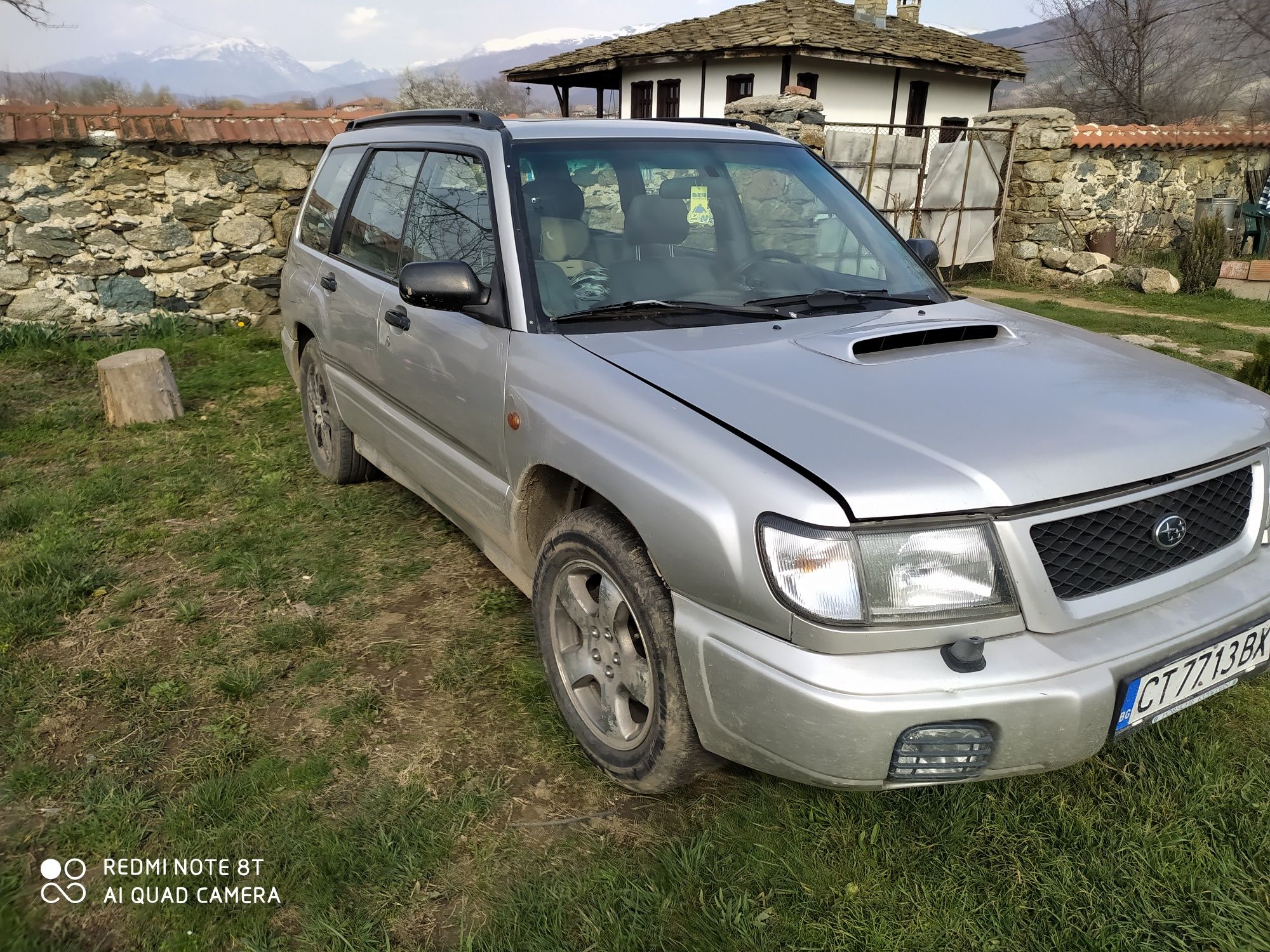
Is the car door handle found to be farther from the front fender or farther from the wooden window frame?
the wooden window frame

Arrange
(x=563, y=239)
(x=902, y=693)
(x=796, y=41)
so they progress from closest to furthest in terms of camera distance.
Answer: (x=902, y=693), (x=563, y=239), (x=796, y=41)

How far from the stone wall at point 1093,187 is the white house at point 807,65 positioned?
7539mm

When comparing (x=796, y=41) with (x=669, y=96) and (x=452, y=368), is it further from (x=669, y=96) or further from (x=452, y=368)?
(x=452, y=368)

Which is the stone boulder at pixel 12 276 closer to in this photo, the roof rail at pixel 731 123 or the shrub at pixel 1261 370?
the roof rail at pixel 731 123

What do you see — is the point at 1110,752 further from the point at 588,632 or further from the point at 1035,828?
the point at 588,632

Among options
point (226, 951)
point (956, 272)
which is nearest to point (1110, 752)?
point (226, 951)

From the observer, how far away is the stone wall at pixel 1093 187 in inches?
501

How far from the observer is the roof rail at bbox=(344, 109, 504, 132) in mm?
3242

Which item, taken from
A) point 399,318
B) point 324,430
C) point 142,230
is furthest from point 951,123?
point 399,318

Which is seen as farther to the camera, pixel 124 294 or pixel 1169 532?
pixel 124 294

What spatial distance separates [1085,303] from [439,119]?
10146 mm

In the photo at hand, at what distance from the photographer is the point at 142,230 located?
26.1 ft

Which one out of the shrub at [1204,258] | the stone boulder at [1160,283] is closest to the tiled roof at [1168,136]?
the shrub at [1204,258]

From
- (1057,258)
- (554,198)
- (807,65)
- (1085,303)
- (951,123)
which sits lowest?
(1085,303)
